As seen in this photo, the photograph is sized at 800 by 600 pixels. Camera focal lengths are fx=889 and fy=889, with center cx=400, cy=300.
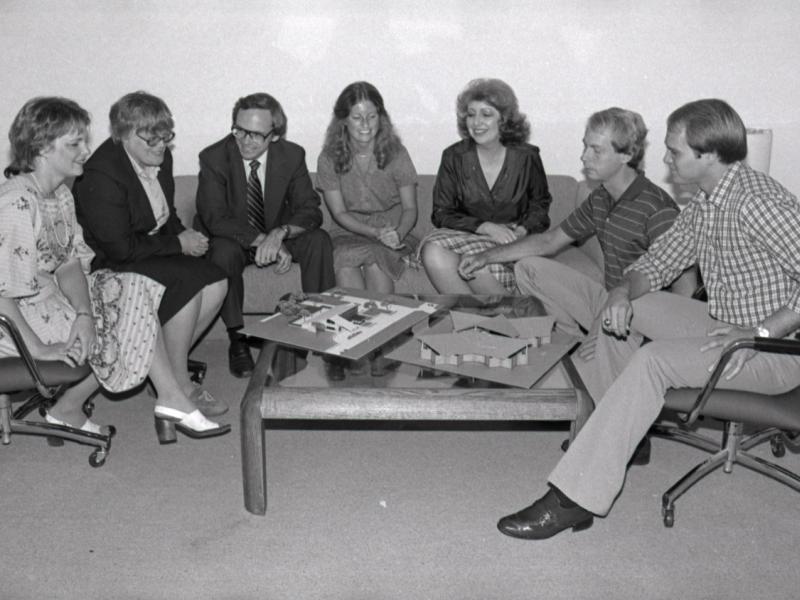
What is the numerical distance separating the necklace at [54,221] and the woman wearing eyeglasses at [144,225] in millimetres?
388

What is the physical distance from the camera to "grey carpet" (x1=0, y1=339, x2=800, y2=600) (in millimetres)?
2580

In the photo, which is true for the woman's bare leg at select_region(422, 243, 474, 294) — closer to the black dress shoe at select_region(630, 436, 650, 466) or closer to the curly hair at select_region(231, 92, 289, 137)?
the curly hair at select_region(231, 92, 289, 137)

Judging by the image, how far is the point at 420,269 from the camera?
4.48 meters

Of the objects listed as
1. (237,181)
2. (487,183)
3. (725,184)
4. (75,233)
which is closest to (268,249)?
(237,181)

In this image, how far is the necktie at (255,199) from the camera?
447 cm

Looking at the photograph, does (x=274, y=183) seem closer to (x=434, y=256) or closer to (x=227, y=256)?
(x=227, y=256)

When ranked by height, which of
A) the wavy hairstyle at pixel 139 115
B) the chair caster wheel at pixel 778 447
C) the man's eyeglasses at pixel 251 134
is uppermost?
the wavy hairstyle at pixel 139 115

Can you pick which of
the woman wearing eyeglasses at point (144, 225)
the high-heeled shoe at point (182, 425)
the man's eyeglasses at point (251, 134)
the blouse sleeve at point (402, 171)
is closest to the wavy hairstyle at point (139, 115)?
the woman wearing eyeglasses at point (144, 225)

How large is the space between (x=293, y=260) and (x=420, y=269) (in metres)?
0.64

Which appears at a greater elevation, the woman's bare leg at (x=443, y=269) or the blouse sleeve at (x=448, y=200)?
the blouse sleeve at (x=448, y=200)

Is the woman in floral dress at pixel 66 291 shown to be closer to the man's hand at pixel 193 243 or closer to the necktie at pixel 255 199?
the man's hand at pixel 193 243

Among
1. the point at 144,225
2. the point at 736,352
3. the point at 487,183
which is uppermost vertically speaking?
the point at 487,183

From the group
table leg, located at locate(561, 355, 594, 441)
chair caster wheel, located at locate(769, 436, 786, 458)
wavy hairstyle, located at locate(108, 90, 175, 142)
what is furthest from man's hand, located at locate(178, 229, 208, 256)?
chair caster wheel, located at locate(769, 436, 786, 458)

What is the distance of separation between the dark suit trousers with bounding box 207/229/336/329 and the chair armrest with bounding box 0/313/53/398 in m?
1.24
